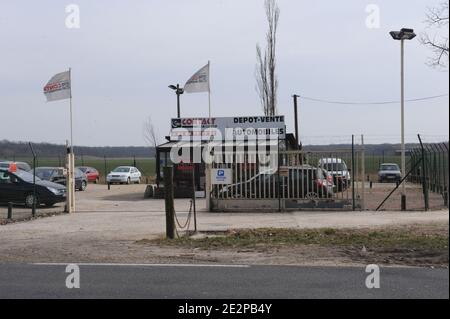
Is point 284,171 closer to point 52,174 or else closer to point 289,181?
point 289,181

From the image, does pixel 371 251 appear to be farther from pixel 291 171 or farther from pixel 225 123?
pixel 225 123

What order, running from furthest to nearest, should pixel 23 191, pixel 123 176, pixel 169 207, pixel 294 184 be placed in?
1. pixel 123 176
2. pixel 23 191
3. pixel 294 184
4. pixel 169 207

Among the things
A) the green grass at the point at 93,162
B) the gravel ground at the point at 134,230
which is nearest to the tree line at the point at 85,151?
the green grass at the point at 93,162

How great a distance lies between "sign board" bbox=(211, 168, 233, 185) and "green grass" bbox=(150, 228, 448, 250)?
232 inches

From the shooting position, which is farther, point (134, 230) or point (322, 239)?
point (134, 230)

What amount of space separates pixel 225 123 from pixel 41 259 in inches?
666

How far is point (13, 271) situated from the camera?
383 inches

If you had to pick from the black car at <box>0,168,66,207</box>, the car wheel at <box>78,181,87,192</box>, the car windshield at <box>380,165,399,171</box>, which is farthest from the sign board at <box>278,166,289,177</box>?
the car windshield at <box>380,165,399,171</box>

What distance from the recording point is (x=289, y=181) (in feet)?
65.9

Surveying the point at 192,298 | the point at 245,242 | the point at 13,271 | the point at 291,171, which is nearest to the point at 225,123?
the point at 291,171

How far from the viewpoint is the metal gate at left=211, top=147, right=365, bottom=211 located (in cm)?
1978

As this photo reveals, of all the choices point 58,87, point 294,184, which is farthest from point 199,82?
point 294,184

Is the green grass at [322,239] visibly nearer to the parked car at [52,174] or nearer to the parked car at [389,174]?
the parked car at [52,174]

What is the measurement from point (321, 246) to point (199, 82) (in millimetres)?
14937
